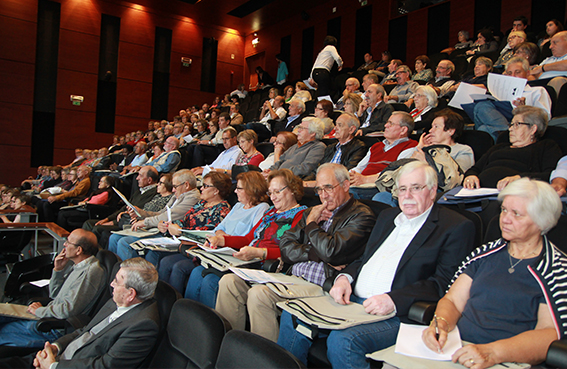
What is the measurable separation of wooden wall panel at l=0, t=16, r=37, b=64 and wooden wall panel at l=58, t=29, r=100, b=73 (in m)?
0.62

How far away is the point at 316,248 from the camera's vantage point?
1.73 m

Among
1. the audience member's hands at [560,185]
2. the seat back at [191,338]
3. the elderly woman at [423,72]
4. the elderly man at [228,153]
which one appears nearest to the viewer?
the seat back at [191,338]

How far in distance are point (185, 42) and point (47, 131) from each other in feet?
15.3

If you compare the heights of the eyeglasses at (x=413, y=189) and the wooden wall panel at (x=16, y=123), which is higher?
the wooden wall panel at (x=16, y=123)

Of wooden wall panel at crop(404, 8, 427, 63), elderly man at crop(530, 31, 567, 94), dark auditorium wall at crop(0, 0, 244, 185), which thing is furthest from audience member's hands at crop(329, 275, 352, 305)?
dark auditorium wall at crop(0, 0, 244, 185)

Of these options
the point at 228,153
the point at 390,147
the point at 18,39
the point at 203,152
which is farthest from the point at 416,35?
the point at 18,39

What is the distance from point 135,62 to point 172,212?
29.5 ft

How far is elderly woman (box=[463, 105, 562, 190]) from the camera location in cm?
197

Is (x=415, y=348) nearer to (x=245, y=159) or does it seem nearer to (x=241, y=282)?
(x=241, y=282)

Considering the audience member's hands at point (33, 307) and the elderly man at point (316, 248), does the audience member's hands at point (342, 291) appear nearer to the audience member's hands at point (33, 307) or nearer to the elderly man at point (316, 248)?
the elderly man at point (316, 248)

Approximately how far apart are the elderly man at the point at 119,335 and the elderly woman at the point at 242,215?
608mm

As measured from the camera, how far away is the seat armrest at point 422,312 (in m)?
1.22

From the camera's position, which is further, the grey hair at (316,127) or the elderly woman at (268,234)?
the grey hair at (316,127)

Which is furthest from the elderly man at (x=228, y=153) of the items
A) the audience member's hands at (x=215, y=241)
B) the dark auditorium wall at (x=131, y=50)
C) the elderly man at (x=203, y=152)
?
the dark auditorium wall at (x=131, y=50)
